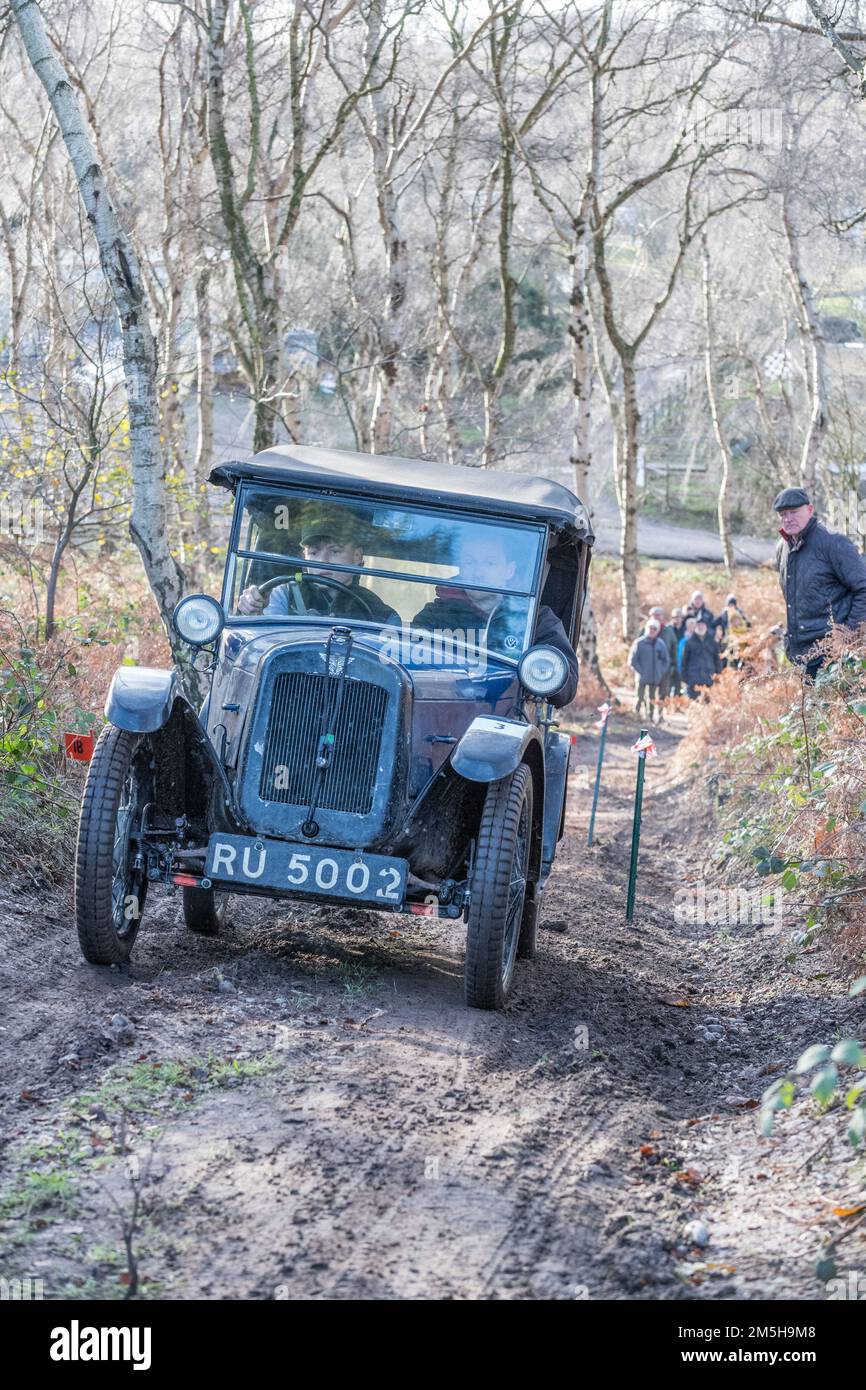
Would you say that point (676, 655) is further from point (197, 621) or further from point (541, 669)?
point (197, 621)

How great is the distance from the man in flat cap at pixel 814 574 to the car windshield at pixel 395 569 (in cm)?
244

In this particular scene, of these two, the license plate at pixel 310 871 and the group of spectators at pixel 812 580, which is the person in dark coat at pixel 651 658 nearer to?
the group of spectators at pixel 812 580

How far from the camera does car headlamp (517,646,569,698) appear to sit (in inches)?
240

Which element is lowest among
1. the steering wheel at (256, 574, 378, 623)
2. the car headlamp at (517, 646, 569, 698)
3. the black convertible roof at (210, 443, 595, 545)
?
the car headlamp at (517, 646, 569, 698)

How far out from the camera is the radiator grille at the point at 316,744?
580 cm

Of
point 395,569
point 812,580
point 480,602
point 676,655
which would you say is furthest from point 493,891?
point 676,655

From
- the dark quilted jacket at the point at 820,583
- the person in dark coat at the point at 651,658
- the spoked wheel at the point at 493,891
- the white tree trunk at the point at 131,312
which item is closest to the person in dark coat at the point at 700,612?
the person in dark coat at the point at 651,658

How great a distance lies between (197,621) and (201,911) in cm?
152

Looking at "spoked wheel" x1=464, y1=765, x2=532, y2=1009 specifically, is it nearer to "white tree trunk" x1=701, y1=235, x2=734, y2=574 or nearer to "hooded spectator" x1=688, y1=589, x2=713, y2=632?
"hooded spectator" x1=688, y1=589, x2=713, y2=632

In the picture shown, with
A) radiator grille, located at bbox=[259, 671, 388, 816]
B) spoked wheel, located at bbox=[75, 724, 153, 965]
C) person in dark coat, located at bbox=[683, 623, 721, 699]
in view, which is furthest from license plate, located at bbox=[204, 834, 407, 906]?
person in dark coat, located at bbox=[683, 623, 721, 699]

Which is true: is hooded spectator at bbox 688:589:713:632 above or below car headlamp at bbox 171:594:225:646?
below

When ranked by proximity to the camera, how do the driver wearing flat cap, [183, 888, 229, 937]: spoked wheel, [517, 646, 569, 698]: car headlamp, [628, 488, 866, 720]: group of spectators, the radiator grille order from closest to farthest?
the radiator grille, [517, 646, 569, 698]: car headlamp, the driver wearing flat cap, [183, 888, 229, 937]: spoked wheel, [628, 488, 866, 720]: group of spectators

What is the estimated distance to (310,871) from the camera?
5.54 m
